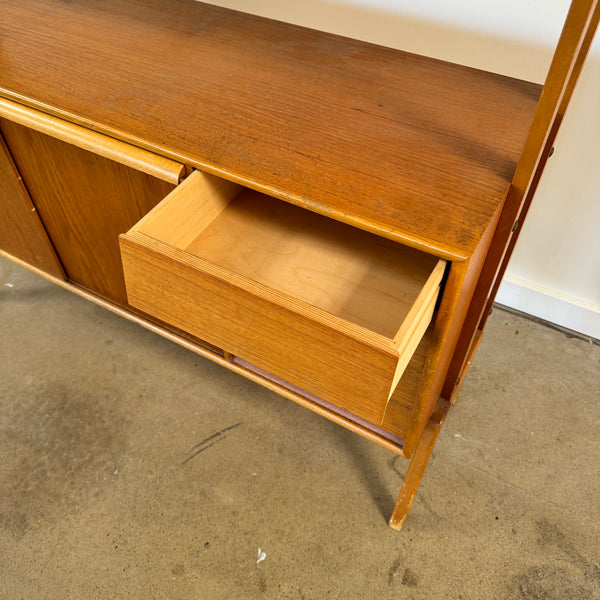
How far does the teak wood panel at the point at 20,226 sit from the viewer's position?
1016 mm

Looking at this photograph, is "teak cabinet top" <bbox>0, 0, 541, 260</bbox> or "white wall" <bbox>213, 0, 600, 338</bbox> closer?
"teak cabinet top" <bbox>0, 0, 541, 260</bbox>

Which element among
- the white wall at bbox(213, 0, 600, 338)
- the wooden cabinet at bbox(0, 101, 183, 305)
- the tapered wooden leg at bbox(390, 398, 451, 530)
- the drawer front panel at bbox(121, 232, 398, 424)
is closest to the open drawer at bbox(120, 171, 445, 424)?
the drawer front panel at bbox(121, 232, 398, 424)

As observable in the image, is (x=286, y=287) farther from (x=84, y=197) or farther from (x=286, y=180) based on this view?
(x=84, y=197)

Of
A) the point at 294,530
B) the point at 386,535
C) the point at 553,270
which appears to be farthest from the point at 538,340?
the point at 294,530

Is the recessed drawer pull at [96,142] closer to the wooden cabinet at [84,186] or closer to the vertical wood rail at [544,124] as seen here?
the wooden cabinet at [84,186]

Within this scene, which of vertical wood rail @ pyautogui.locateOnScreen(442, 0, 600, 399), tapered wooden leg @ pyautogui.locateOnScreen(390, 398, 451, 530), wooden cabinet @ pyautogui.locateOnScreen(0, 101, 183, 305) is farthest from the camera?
tapered wooden leg @ pyautogui.locateOnScreen(390, 398, 451, 530)

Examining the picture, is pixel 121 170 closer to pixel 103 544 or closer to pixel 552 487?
pixel 103 544

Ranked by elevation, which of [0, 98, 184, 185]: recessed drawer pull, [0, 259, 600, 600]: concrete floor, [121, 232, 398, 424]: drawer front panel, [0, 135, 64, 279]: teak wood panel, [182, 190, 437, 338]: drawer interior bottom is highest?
[0, 98, 184, 185]: recessed drawer pull

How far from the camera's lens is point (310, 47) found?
0.98 meters

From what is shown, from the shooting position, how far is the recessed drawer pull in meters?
0.76

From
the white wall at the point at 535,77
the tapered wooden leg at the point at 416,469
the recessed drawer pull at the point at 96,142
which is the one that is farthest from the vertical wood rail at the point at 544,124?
the recessed drawer pull at the point at 96,142

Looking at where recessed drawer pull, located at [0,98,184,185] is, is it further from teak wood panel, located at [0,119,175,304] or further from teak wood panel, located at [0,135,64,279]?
teak wood panel, located at [0,135,64,279]

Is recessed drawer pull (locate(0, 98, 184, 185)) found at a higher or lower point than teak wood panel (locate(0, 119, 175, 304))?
higher

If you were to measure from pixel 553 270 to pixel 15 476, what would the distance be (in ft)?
4.19
